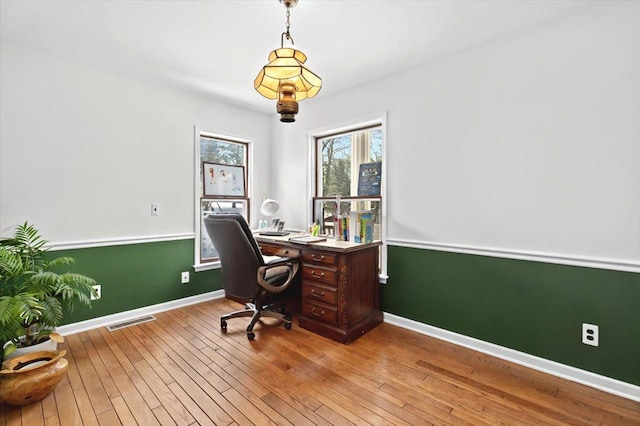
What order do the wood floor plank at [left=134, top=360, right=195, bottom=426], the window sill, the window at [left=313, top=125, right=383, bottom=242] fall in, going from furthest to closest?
1. the window sill
2. the window at [left=313, top=125, right=383, bottom=242]
3. the wood floor plank at [left=134, top=360, right=195, bottom=426]

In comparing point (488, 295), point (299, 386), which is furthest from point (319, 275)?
point (488, 295)

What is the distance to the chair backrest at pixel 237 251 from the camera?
243 cm

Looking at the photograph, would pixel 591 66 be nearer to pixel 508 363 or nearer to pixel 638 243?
pixel 638 243

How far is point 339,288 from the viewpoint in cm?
255

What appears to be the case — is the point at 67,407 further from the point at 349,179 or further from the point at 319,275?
the point at 349,179

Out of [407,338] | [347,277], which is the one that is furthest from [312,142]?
[407,338]

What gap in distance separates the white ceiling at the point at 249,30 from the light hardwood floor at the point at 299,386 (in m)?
2.41

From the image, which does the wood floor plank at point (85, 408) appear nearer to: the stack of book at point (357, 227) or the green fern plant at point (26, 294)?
the green fern plant at point (26, 294)

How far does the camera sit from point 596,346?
6.36ft

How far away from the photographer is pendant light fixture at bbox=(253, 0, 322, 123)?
153cm

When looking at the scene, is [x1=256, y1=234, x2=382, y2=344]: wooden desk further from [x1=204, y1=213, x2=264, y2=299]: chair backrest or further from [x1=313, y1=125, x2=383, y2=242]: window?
[x1=204, y1=213, x2=264, y2=299]: chair backrest

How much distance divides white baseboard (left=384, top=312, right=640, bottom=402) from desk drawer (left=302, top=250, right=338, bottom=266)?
909 mm

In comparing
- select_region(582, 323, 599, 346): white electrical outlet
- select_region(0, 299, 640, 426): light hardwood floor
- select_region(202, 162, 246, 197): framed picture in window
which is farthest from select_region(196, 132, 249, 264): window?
select_region(582, 323, 599, 346): white electrical outlet

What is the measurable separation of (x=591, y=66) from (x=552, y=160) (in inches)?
24.2
